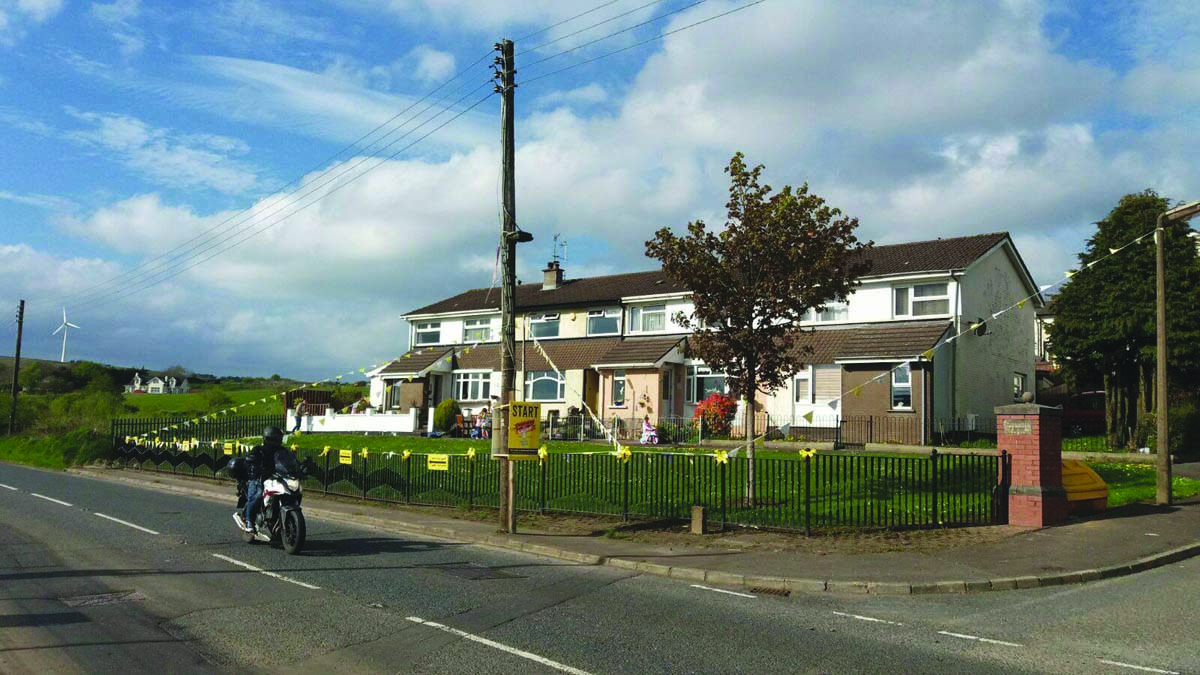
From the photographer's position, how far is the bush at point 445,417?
3778cm

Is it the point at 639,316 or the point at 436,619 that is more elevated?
the point at 639,316

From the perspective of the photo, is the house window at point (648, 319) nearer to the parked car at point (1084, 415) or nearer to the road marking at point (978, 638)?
the parked car at point (1084, 415)

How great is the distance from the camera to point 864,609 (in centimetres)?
897

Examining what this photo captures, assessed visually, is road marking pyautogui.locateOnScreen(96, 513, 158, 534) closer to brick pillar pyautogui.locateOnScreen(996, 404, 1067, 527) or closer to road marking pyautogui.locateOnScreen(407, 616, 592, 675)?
road marking pyautogui.locateOnScreen(407, 616, 592, 675)

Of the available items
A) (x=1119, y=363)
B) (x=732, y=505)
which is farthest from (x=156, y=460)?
(x=1119, y=363)

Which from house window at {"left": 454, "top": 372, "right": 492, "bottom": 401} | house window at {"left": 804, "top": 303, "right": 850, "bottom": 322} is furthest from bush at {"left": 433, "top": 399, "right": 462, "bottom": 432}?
house window at {"left": 804, "top": 303, "right": 850, "bottom": 322}

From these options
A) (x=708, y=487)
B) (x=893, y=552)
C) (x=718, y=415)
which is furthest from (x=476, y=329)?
(x=893, y=552)

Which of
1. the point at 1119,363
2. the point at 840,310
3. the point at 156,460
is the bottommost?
the point at 156,460

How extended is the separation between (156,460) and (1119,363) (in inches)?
1256

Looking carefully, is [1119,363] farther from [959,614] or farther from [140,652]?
[140,652]

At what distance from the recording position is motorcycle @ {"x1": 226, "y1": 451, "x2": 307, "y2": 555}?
1180 centimetres

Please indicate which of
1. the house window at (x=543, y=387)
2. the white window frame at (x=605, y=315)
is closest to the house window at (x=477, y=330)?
the house window at (x=543, y=387)

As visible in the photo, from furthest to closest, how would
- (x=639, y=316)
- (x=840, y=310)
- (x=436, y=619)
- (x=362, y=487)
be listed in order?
1. (x=639, y=316)
2. (x=840, y=310)
3. (x=362, y=487)
4. (x=436, y=619)

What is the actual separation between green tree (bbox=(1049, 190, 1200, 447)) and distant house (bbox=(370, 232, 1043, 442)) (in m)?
1.88
